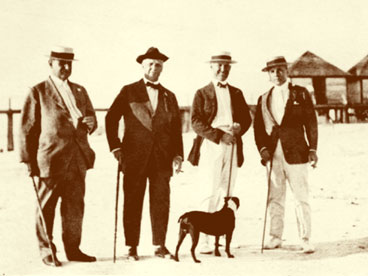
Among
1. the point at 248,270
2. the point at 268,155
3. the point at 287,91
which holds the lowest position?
the point at 248,270

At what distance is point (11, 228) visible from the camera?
5.45 m

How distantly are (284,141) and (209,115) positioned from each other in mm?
633

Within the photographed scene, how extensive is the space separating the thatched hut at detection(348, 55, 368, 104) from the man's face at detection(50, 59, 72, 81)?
1521 cm

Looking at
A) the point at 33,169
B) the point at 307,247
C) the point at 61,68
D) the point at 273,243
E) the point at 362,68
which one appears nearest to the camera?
the point at 33,169

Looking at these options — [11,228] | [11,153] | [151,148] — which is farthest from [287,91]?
[11,153]

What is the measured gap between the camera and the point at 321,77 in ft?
62.7

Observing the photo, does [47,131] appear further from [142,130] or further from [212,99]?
[212,99]

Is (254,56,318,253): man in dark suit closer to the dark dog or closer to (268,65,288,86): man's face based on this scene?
(268,65,288,86): man's face

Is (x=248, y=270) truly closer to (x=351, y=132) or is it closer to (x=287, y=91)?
(x=287, y=91)

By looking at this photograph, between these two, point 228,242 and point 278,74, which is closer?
point 228,242

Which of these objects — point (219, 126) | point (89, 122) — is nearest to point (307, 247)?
point (219, 126)

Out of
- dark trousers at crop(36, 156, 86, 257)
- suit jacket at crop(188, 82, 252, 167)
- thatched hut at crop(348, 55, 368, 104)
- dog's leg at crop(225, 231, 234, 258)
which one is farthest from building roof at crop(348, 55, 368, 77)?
dark trousers at crop(36, 156, 86, 257)

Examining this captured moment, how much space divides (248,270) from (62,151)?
155cm

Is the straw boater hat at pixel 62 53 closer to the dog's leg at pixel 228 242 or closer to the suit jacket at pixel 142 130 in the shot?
the suit jacket at pixel 142 130
